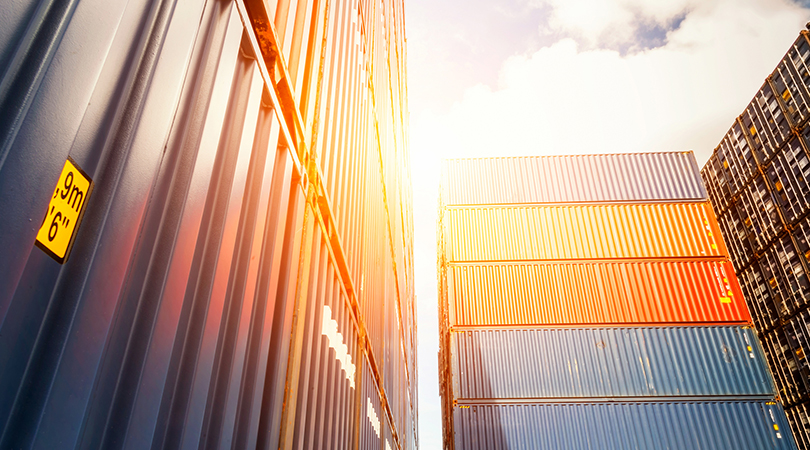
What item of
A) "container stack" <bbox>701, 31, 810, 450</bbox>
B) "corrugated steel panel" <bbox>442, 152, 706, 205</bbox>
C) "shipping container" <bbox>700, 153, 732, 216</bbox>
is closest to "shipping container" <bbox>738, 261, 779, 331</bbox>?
"container stack" <bbox>701, 31, 810, 450</bbox>

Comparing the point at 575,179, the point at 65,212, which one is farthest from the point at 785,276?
the point at 65,212

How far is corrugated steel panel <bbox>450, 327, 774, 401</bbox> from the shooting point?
13.5 m

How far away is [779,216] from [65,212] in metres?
33.2

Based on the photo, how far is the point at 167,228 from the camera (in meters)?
1.85

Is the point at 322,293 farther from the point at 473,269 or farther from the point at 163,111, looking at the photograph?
the point at 473,269

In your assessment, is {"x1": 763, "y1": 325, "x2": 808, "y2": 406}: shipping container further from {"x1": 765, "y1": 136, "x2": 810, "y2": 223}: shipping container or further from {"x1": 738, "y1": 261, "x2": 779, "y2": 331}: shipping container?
{"x1": 765, "y1": 136, "x2": 810, "y2": 223}: shipping container

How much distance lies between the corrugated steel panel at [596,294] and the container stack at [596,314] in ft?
0.13

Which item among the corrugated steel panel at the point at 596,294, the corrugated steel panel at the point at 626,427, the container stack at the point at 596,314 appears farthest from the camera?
the corrugated steel panel at the point at 596,294

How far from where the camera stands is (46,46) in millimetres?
1224

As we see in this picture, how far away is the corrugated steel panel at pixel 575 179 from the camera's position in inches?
674

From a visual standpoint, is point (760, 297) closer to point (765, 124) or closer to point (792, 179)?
point (792, 179)

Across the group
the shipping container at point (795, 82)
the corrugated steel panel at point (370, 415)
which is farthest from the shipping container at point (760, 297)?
the corrugated steel panel at point (370, 415)

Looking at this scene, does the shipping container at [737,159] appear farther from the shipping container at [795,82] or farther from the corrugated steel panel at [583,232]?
the corrugated steel panel at [583,232]

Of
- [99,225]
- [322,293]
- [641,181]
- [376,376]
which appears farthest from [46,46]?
[641,181]
